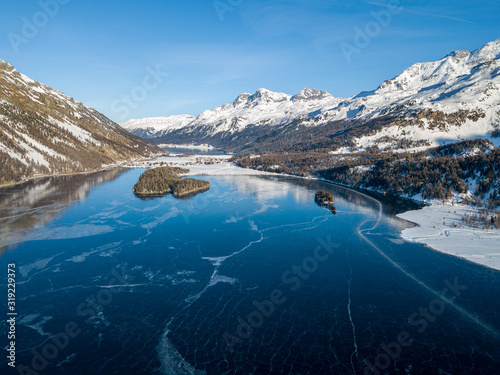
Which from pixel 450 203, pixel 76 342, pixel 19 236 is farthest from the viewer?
pixel 450 203

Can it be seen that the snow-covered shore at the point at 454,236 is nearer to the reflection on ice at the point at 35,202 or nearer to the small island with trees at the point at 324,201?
the small island with trees at the point at 324,201

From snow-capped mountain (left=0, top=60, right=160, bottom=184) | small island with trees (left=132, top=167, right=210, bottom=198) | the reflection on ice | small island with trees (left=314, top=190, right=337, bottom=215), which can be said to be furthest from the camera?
snow-capped mountain (left=0, top=60, right=160, bottom=184)

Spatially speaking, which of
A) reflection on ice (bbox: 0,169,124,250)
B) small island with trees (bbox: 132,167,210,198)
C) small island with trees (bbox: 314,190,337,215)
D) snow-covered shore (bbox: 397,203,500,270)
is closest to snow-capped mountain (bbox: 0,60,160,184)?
reflection on ice (bbox: 0,169,124,250)

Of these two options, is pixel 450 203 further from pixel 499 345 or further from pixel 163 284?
pixel 163 284

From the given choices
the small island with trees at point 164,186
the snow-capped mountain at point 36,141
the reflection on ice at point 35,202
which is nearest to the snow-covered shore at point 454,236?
the reflection on ice at point 35,202

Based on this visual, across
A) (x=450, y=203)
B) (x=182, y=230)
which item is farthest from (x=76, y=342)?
(x=450, y=203)

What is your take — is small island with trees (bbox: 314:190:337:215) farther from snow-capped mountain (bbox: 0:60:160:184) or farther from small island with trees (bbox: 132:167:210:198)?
snow-capped mountain (bbox: 0:60:160:184)

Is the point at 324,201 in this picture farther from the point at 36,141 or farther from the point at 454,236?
the point at 36,141

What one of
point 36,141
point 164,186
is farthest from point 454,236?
point 36,141

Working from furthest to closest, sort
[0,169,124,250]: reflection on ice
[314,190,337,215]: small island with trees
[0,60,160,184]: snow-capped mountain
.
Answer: [0,60,160,184]: snow-capped mountain
[314,190,337,215]: small island with trees
[0,169,124,250]: reflection on ice
